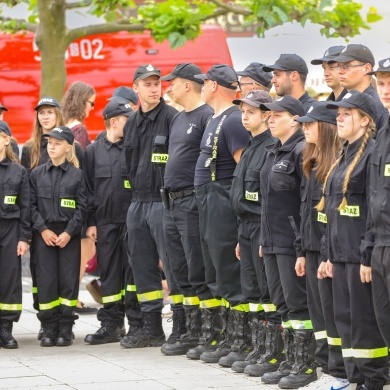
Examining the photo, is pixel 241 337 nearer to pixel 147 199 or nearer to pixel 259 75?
pixel 147 199

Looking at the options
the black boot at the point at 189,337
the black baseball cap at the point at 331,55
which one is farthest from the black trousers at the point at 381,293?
the black boot at the point at 189,337

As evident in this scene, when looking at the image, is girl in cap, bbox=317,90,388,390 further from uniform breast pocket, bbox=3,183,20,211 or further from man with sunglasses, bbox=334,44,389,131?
uniform breast pocket, bbox=3,183,20,211

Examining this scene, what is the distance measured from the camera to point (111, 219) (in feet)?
38.2

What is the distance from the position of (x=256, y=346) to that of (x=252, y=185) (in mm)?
1219

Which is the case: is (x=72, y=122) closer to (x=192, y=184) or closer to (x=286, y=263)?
(x=192, y=184)

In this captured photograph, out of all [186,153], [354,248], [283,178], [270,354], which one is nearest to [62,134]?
[186,153]

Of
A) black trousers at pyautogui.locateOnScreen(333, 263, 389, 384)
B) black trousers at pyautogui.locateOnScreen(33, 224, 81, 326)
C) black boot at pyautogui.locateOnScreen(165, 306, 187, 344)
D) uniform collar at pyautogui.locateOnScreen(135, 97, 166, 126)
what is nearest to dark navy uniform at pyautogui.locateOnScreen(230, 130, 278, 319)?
black boot at pyautogui.locateOnScreen(165, 306, 187, 344)

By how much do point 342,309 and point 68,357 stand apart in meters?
3.24

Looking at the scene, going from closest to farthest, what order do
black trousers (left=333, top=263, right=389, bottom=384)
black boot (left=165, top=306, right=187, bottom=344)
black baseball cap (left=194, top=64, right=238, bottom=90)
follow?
black trousers (left=333, top=263, right=389, bottom=384), black baseball cap (left=194, top=64, right=238, bottom=90), black boot (left=165, top=306, right=187, bottom=344)

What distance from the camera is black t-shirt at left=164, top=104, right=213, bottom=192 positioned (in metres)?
10.6

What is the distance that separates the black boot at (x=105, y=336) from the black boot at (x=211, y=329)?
4.29 feet

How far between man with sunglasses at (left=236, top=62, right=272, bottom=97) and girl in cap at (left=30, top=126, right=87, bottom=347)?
1.72 m

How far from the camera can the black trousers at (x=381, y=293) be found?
781 cm

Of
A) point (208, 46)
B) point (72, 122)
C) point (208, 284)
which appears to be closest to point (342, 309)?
point (208, 284)
